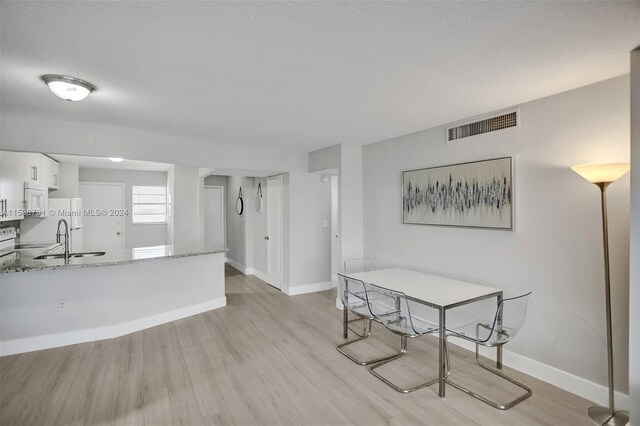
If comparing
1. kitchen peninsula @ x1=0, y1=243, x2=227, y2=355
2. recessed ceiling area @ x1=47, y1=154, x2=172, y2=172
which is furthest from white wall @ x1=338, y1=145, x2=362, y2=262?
recessed ceiling area @ x1=47, y1=154, x2=172, y2=172

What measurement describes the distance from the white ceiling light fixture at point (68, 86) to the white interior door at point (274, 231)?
10.9 ft

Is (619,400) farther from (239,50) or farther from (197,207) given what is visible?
(197,207)

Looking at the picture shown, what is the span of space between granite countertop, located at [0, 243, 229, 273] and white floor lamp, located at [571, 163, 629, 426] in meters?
3.99

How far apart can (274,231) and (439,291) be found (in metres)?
3.52

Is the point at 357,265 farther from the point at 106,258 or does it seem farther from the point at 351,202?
the point at 106,258

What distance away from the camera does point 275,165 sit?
16.9 ft

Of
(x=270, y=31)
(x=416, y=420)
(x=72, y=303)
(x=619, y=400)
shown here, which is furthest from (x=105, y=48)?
(x=619, y=400)

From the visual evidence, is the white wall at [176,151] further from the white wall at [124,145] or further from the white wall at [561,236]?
the white wall at [561,236]

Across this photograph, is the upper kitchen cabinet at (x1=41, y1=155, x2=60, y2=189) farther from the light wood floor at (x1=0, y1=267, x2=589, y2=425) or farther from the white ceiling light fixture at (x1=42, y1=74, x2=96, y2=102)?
the white ceiling light fixture at (x1=42, y1=74, x2=96, y2=102)

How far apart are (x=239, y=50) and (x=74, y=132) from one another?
2735 mm

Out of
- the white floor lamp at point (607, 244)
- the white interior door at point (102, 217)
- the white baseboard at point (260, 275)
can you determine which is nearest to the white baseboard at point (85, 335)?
the white baseboard at point (260, 275)

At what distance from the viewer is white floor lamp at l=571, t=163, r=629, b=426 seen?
6.95 ft

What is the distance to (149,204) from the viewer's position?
7.48 metres

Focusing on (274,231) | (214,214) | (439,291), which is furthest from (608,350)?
(214,214)
